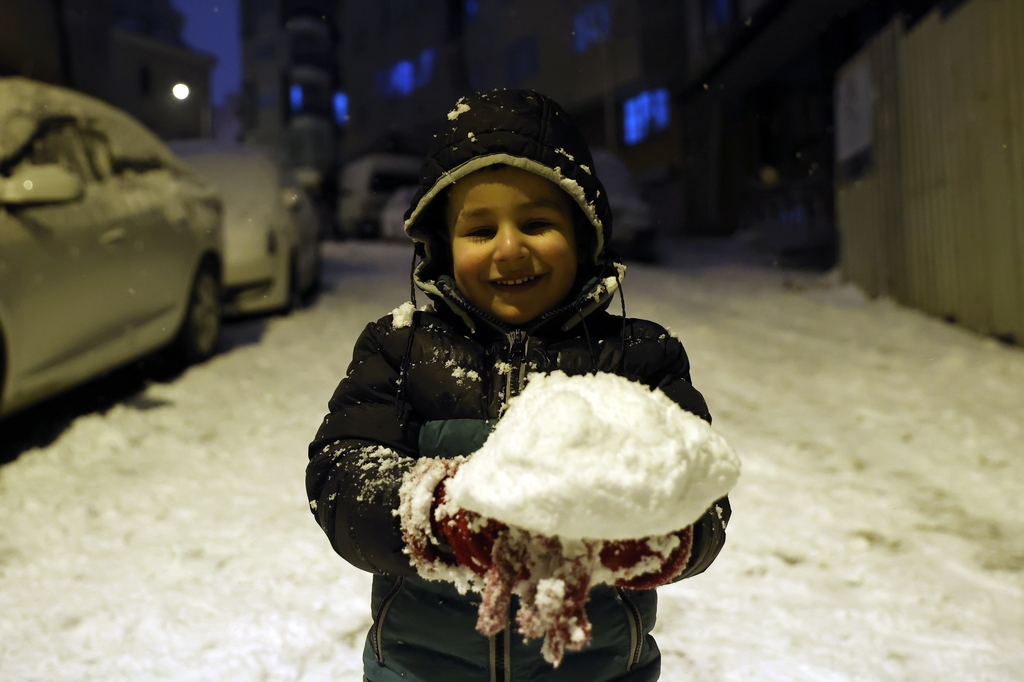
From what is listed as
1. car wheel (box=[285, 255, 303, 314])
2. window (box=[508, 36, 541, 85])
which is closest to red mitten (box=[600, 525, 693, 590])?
car wheel (box=[285, 255, 303, 314])

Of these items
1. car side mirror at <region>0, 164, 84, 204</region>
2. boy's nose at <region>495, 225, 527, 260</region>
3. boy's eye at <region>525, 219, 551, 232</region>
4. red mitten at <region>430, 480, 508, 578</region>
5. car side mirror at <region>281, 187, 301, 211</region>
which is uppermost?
car side mirror at <region>281, 187, 301, 211</region>

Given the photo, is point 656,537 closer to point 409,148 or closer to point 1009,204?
point 1009,204

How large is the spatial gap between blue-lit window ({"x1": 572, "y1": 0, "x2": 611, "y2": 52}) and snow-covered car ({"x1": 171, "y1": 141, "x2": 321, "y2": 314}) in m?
21.1

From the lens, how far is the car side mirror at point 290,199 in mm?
7875

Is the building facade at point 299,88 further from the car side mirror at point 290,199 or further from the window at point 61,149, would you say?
the window at point 61,149

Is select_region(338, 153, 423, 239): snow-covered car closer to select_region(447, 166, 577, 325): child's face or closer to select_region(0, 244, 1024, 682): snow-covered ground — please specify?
select_region(0, 244, 1024, 682): snow-covered ground

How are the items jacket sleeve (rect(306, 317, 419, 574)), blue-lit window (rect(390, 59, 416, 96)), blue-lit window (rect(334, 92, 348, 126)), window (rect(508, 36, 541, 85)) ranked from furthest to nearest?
blue-lit window (rect(334, 92, 348, 126)) → blue-lit window (rect(390, 59, 416, 96)) → window (rect(508, 36, 541, 85)) → jacket sleeve (rect(306, 317, 419, 574))

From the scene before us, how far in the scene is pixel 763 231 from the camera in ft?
52.4

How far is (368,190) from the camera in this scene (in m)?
19.4

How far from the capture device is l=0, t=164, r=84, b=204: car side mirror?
3.78 m

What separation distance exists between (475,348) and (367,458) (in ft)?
1.08

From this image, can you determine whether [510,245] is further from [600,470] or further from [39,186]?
[39,186]

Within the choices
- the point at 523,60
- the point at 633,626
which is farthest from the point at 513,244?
the point at 523,60

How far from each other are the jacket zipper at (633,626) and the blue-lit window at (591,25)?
27.5m
